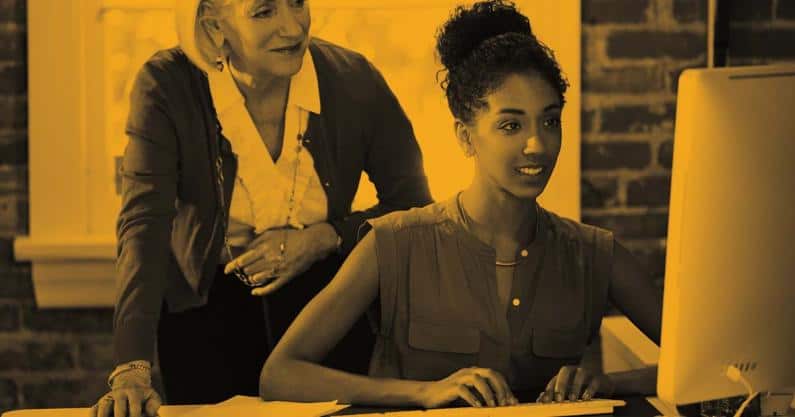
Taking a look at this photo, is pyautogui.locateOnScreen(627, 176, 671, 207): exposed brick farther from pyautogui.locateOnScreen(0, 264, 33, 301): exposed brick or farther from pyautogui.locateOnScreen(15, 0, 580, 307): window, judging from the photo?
pyautogui.locateOnScreen(0, 264, 33, 301): exposed brick

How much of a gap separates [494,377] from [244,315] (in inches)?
31.4

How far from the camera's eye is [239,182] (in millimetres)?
2496

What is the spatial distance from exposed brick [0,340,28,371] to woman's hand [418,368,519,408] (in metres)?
1.21

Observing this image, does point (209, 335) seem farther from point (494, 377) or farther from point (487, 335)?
point (494, 377)

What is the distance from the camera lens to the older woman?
8.09ft

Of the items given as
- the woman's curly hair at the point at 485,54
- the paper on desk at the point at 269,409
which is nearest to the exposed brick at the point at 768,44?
the woman's curly hair at the point at 485,54

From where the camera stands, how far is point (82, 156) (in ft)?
8.75

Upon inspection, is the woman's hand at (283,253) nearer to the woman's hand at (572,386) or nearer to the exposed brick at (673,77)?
the woman's hand at (572,386)

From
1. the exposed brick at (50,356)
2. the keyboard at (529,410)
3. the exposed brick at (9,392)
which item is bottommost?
the exposed brick at (9,392)

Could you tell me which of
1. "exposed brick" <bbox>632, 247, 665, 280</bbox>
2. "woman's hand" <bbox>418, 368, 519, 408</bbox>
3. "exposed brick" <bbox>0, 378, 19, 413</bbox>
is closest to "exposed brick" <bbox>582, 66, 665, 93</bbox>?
"exposed brick" <bbox>632, 247, 665, 280</bbox>

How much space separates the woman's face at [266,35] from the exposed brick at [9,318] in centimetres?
79

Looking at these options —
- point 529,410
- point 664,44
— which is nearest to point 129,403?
point 529,410

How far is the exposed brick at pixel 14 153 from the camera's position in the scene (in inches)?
107

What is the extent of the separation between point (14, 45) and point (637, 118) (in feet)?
4.46
